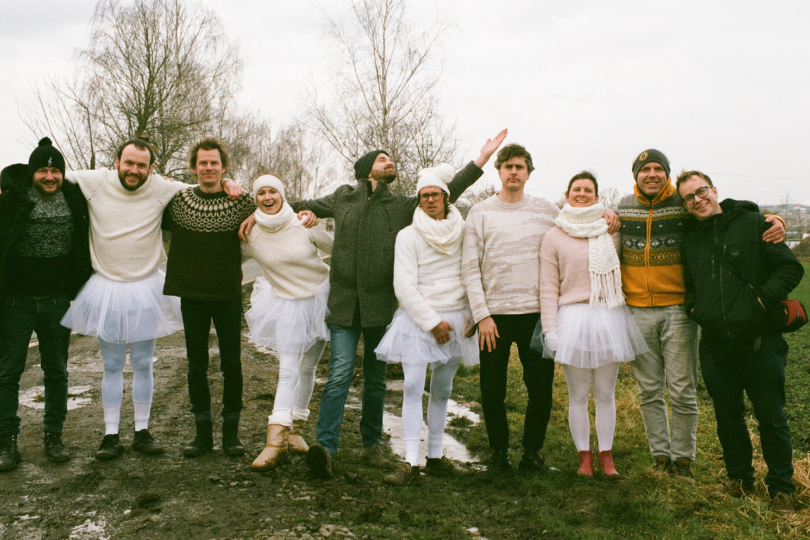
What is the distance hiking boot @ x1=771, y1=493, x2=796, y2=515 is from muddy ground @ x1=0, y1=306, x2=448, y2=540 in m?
2.40

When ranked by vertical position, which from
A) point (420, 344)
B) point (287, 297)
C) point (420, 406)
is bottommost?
point (420, 406)

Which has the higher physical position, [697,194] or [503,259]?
[697,194]

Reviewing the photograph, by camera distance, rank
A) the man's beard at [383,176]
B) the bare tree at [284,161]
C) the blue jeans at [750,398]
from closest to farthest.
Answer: the blue jeans at [750,398] → the man's beard at [383,176] → the bare tree at [284,161]

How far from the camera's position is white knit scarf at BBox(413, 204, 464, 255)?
4.20m

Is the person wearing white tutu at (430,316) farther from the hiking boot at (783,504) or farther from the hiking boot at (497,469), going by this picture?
the hiking boot at (783,504)

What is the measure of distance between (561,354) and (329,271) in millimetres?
1917

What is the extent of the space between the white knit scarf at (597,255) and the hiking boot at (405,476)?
1.74m

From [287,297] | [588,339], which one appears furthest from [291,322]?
[588,339]

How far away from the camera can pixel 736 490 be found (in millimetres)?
3939

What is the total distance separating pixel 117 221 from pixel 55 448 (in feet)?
5.71

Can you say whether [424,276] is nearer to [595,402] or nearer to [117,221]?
[595,402]

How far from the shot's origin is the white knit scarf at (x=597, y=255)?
13.5 ft

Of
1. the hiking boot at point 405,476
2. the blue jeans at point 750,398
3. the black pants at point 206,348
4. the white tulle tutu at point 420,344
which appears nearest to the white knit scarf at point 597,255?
the blue jeans at point 750,398

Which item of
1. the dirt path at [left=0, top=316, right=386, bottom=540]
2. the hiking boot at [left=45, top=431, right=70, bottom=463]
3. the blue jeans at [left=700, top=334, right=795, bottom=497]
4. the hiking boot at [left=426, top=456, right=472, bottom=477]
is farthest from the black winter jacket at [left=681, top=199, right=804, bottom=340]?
the hiking boot at [left=45, top=431, right=70, bottom=463]
